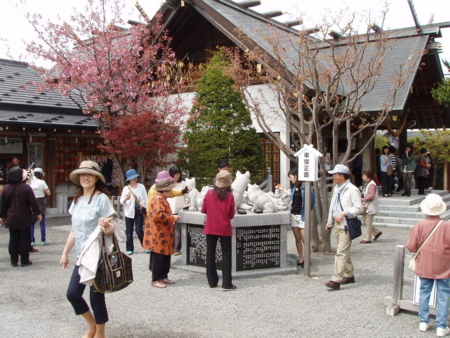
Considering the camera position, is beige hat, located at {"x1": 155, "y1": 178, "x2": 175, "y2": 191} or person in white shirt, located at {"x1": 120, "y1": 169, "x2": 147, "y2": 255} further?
person in white shirt, located at {"x1": 120, "y1": 169, "x2": 147, "y2": 255}

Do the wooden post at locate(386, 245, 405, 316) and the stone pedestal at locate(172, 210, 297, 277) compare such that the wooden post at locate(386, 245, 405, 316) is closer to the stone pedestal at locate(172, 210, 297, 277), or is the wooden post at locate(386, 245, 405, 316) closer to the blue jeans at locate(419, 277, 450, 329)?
the blue jeans at locate(419, 277, 450, 329)

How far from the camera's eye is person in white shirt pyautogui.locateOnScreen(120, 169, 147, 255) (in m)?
8.61

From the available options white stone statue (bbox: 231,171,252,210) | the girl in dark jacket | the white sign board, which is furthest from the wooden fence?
the girl in dark jacket

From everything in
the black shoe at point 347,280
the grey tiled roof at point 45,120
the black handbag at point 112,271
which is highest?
the grey tiled roof at point 45,120

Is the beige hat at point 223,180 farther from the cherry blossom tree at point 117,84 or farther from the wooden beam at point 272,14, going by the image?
the wooden beam at point 272,14

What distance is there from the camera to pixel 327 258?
330 inches

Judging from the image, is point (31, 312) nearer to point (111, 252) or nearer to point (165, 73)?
point (111, 252)

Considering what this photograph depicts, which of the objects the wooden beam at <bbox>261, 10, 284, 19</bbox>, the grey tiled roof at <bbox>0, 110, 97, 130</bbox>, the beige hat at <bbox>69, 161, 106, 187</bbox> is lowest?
the beige hat at <bbox>69, 161, 106, 187</bbox>

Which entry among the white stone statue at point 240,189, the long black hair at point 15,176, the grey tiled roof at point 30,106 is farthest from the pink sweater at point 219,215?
the grey tiled roof at point 30,106

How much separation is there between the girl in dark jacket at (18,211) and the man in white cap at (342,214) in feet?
16.7

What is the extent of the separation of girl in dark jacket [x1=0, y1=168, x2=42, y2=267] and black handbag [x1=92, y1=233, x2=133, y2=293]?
4212 mm

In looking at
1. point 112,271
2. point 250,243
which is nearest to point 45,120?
point 250,243

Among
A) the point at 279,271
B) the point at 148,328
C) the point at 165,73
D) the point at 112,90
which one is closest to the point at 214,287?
the point at 279,271

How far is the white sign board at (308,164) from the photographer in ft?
23.1
